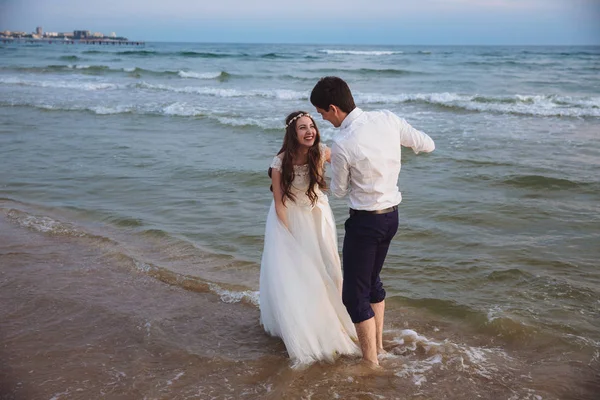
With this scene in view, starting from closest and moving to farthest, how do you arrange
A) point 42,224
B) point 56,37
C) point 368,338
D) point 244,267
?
point 368,338 → point 244,267 → point 42,224 → point 56,37

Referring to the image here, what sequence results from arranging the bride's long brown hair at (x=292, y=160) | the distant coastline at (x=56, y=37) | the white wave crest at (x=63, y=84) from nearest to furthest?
the bride's long brown hair at (x=292, y=160)
the white wave crest at (x=63, y=84)
the distant coastline at (x=56, y=37)

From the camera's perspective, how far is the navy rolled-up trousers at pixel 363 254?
373 cm

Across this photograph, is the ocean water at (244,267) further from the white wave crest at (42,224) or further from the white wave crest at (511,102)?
the white wave crest at (511,102)

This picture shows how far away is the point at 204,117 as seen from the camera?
17.4 m

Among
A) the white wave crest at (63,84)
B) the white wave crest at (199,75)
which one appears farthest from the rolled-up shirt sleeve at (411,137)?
the white wave crest at (199,75)

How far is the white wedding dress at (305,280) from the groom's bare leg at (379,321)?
0.64 feet

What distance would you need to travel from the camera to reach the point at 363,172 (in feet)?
11.8

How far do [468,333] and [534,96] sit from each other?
18917 mm

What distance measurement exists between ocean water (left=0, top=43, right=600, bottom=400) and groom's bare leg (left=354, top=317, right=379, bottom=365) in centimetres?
15

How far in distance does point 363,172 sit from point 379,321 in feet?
4.50

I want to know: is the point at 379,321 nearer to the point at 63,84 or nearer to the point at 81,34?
the point at 63,84

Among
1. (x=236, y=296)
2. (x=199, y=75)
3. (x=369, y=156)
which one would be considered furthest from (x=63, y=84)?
(x=369, y=156)

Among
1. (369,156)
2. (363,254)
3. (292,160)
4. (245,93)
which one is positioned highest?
(369,156)

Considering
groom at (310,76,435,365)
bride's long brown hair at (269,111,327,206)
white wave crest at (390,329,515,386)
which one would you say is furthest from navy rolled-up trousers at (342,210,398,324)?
white wave crest at (390,329,515,386)
